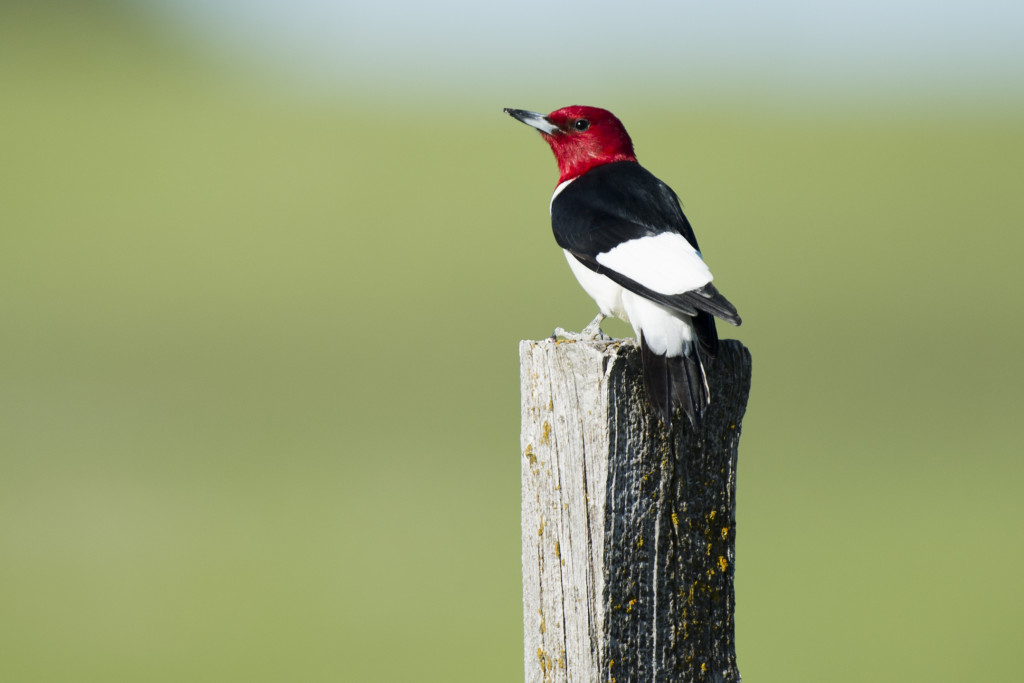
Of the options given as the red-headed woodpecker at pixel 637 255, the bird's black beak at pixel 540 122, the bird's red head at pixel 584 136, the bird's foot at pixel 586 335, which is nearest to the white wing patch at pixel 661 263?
the red-headed woodpecker at pixel 637 255

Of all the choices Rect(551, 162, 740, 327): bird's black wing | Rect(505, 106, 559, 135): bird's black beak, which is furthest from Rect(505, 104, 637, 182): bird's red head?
Rect(551, 162, 740, 327): bird's black wing

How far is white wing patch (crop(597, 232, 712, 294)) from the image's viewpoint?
3344 mm

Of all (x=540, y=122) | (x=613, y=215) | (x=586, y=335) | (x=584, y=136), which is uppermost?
(x=540, y=122)

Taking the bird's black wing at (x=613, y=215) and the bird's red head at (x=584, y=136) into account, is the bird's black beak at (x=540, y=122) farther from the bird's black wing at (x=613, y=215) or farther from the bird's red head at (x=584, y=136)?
the bird's black wing at (x=613, y=215)

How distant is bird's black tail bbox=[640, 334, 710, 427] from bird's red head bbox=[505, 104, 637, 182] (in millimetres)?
2588

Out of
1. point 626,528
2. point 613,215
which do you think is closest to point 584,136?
point 613,215

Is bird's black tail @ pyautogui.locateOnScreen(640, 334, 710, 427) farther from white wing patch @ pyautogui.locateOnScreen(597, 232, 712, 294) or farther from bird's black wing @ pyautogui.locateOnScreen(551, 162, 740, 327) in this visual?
bird's black wing @ pyautogui.locateOnScreen(551, 162, 740, 327)

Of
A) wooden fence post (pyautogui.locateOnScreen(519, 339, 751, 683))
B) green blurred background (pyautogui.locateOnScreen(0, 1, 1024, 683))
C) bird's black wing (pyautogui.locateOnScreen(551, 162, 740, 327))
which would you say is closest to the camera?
wooden fence post (pyautogui.locateOnScreen(519, 339, 751, 683))

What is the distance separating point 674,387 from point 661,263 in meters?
0.92

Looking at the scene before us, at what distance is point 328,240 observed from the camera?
21516 mm

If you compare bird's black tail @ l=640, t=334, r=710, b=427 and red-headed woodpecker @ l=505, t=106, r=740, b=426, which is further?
red-headed woodpecker @ l=505, t=106, r=740, b=426

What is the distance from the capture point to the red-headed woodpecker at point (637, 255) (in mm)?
2807

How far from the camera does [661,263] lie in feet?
11.6

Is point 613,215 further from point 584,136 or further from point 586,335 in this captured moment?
point 584,136
